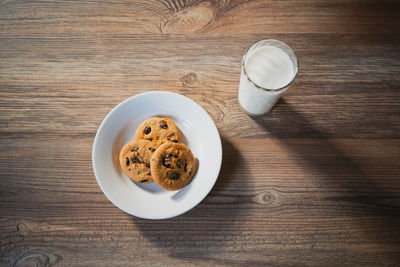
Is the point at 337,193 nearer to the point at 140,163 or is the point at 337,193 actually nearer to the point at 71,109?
the point at 140,163

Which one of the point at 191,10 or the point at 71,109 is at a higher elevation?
the point at 191,10

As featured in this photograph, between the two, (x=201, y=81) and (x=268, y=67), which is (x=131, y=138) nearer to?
(x=201, y=81)

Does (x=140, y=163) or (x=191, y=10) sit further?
(x=191, y=10)

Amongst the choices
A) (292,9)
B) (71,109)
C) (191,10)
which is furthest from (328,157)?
(71,109)

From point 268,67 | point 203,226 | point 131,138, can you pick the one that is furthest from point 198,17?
point 203,226

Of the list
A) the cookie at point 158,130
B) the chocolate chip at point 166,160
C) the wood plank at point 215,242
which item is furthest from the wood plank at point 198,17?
the wood plank at point 215,242

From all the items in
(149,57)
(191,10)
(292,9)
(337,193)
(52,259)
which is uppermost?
(292,9)
